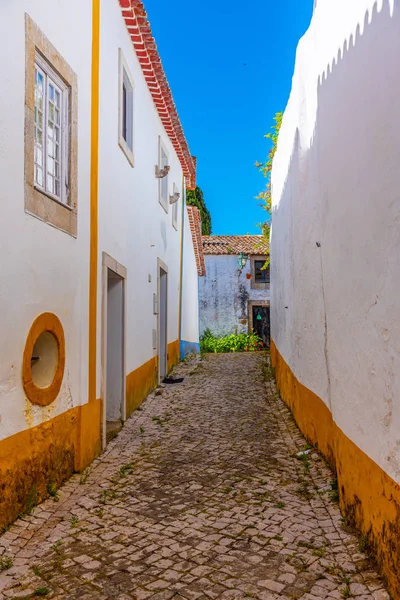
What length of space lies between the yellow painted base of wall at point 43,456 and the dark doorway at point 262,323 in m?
20.5

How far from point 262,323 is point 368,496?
23.1m

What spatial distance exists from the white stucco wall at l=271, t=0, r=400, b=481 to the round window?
240 centimetres

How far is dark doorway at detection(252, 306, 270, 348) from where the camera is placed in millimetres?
26297

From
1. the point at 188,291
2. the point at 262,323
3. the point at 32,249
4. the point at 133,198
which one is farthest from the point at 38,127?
the point at 262,323

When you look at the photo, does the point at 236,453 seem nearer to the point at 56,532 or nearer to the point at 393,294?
the point at 56,532

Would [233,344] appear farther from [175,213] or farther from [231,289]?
[175,213]

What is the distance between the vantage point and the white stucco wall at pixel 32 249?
3.98 metres

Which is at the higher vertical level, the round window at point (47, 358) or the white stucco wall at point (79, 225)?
the white stucco wall at point (79, 225)

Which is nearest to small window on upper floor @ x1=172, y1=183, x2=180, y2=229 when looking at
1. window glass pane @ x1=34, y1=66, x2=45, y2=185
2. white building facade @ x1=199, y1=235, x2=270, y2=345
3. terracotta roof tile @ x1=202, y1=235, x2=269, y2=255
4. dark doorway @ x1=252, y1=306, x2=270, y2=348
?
window glass pane @ x1=34, y1=66, x2=45, y2=185

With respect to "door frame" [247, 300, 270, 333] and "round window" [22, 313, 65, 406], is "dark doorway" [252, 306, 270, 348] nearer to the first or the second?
"door frame" [247, 300, 270, 333]

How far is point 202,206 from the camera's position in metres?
30.3

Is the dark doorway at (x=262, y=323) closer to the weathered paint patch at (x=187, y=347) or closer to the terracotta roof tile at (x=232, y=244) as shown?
the terracotta roof tile at (x=232, y=244)

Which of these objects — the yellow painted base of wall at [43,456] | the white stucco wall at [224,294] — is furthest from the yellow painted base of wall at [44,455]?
the white stucco wall at [224,294]

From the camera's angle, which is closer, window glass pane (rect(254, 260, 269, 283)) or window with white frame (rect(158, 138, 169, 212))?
window with white frame (rect(158, 138, 169, 212))
